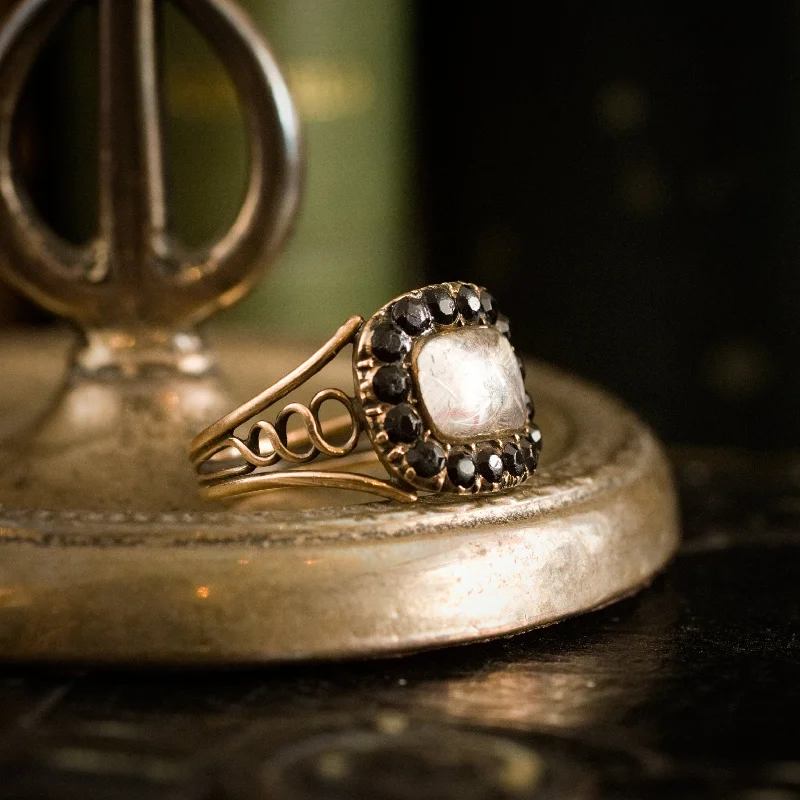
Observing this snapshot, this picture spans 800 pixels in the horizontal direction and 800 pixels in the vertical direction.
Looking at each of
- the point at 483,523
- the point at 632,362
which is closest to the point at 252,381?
the point at 483,523

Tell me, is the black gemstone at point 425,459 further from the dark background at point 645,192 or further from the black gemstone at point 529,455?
the dark background at point 645,192

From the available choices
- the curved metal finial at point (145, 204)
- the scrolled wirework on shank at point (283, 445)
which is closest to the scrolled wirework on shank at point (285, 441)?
the scrolled wirework on shank at point (283, 445)

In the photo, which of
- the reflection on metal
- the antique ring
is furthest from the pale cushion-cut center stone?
the reflection on metal

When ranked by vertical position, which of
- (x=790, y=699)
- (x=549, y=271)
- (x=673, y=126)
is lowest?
(x=790, y=699)

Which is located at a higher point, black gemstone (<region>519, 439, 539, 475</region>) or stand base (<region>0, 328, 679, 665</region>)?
black gemstone (<region>519, 439, 539, 475</region>)

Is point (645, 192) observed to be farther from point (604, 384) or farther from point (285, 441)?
point (285, 441)

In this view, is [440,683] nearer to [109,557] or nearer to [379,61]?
[109,557]

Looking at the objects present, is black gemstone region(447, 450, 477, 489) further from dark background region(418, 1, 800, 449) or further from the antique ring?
dark background region(418, 1, 800, 449)
